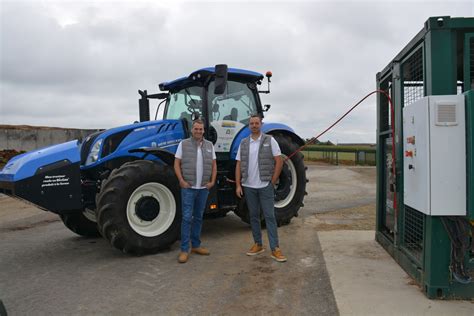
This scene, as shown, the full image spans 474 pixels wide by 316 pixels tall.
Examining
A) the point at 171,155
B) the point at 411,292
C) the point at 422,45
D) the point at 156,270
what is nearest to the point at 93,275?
the point at 156,270

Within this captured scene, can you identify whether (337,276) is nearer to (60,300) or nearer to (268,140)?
(268,140)

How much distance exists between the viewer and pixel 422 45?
388 centimetres

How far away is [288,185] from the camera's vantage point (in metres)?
7.29

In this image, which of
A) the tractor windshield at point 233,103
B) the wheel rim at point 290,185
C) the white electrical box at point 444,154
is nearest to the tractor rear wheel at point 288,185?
the wheel rim at point 290,185

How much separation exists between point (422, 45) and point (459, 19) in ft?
1.17

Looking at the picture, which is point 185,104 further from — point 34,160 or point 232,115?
point 34,160

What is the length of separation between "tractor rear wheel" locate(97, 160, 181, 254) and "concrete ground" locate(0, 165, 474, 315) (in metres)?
0.24

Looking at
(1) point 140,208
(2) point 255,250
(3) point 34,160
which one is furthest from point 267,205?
(3) point 34,160

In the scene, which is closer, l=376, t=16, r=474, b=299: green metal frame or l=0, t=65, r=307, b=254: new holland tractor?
l=376, t=16, r=474, b=299: green metal frame

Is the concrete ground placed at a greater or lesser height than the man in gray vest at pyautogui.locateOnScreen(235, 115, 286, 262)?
lesser

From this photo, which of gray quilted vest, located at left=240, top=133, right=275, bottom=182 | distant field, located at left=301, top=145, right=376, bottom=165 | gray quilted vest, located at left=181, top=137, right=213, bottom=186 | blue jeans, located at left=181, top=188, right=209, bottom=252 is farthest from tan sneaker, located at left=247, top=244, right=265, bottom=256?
distant field, located at left=301, top=145, right=376, bottom=165

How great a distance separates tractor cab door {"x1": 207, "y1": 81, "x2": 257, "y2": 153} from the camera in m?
6.52

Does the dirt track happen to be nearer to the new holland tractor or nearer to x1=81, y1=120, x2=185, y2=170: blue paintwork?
the new holland tractor

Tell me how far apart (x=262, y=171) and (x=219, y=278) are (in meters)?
1.36
